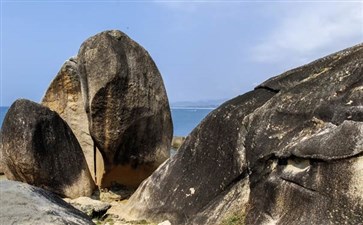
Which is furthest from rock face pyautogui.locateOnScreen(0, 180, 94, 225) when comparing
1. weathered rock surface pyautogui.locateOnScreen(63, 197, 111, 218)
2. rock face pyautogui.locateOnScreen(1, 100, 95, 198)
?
rock face pyautogui.locateOnScreen(1, 100, 95, 198)

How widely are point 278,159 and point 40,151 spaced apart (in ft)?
17.4

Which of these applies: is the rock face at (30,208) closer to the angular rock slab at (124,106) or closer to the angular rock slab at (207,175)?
the angular rock slab at (207,175)

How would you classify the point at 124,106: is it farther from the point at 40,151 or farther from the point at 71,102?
the point at 71,102

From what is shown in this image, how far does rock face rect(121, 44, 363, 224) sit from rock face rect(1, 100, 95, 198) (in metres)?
1.76

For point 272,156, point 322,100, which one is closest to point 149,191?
point 272,156

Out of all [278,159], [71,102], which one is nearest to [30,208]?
[278,159]

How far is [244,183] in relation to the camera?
Answer: 334 inches

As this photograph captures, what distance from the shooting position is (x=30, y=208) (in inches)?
233

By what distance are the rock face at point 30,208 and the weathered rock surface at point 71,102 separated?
6.07 m

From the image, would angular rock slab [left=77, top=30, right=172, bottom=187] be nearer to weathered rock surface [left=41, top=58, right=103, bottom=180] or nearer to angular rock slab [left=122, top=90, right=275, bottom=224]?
weathered rock surface [left=41, top=58, right=103, bottom=180]

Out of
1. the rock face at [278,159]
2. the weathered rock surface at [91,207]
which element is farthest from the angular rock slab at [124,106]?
the rock face at [278,159]

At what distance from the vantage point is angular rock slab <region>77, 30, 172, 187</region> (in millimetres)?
11312

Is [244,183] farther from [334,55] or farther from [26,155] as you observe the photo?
[26,155]

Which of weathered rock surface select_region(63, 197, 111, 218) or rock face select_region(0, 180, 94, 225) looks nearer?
rock face select_region(0, 180, 94, 225)
